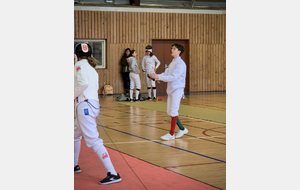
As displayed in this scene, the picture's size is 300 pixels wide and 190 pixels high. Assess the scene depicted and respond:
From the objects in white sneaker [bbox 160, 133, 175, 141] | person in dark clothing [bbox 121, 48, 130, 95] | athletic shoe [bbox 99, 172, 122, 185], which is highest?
person in dark clothing [bbox 121, 48, 130, 95]

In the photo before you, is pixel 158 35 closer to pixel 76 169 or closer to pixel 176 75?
pixel 176 75

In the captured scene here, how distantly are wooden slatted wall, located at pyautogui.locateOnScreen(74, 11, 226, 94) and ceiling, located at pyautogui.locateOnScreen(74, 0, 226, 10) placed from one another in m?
0.39

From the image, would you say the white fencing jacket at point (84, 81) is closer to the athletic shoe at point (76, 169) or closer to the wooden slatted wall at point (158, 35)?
the athletic shoe at point (76, 169)

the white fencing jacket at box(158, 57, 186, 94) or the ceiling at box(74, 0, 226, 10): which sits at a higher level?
the ceiling at box(74, 0, 226, 10)

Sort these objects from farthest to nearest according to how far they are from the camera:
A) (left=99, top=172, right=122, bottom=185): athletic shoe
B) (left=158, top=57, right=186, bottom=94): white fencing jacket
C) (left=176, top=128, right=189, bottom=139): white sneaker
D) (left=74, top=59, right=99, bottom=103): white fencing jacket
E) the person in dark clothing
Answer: the person in dark clothing
(left=176, top=128, right=189, bottom=139): white sneaker
(left=158, top=57, right=186, bottom=94): white fencing jacket
(left=99, top=172, right=122, bottom=185): athletic shoe
(left=74, top=59, right=99, bottom=103): white fencing jacket

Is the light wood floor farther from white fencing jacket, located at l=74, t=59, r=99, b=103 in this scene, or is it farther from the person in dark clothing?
the person in dark clothing

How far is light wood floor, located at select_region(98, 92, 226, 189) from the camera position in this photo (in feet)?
12.7

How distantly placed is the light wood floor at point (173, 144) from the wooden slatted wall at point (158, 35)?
7.28 m

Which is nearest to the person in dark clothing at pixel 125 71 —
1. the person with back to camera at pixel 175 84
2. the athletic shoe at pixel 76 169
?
the person with back to camera at pixel 175 84

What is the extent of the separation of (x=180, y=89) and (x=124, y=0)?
11.0 metres

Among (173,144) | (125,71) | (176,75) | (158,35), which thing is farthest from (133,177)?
(158,35)

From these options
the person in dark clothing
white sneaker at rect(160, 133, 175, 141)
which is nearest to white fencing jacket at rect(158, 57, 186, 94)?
white sneaker at rect(160, 133, 175, 141)
